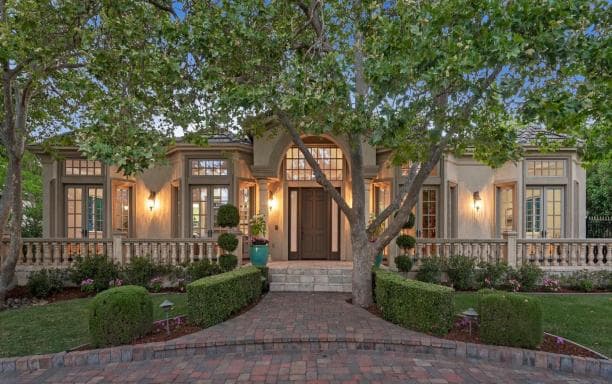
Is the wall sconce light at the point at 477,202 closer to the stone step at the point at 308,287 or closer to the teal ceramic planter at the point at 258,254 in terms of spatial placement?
the stone step at the point at 308,287

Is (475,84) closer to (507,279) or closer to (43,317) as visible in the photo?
(507,279)

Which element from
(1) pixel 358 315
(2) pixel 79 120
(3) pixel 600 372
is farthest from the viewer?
(2) pixel 79 120

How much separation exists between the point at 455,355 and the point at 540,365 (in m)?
1.05

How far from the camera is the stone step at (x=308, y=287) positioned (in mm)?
7996

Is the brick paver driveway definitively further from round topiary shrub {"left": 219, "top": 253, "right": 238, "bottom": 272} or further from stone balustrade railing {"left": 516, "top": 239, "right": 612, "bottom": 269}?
stone balustrade railing {"left": 516, "top": 239, "right": 612, "bottom": 269}

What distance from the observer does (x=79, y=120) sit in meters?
9.22

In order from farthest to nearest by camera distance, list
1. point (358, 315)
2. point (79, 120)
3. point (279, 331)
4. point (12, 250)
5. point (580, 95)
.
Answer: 1. point (79, 120)
2. point (12, 250)
3. point (358, 315)
4. point (279, 331)
5. point (580, 95)

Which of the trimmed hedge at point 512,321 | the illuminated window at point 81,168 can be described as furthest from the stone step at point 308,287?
the illuminated window at point 81,168

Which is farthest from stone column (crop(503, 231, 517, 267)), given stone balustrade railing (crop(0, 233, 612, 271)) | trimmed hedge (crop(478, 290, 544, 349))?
trimmed hedge (crop(478, 290, 544, 349))

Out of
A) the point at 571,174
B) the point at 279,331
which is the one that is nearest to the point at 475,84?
the point at 279,331

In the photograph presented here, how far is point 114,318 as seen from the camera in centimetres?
478

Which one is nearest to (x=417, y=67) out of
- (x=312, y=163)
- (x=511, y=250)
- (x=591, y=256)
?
(x=312, y=163)

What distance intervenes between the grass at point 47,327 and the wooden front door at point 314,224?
4.34m

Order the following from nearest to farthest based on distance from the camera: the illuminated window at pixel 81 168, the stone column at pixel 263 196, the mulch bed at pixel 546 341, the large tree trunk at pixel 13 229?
the mulch bed at pixel 546 341
the large tree trunk at pixel 13 229
the stone column at pixel 263 196
the illuminated window at pixel 81 168
